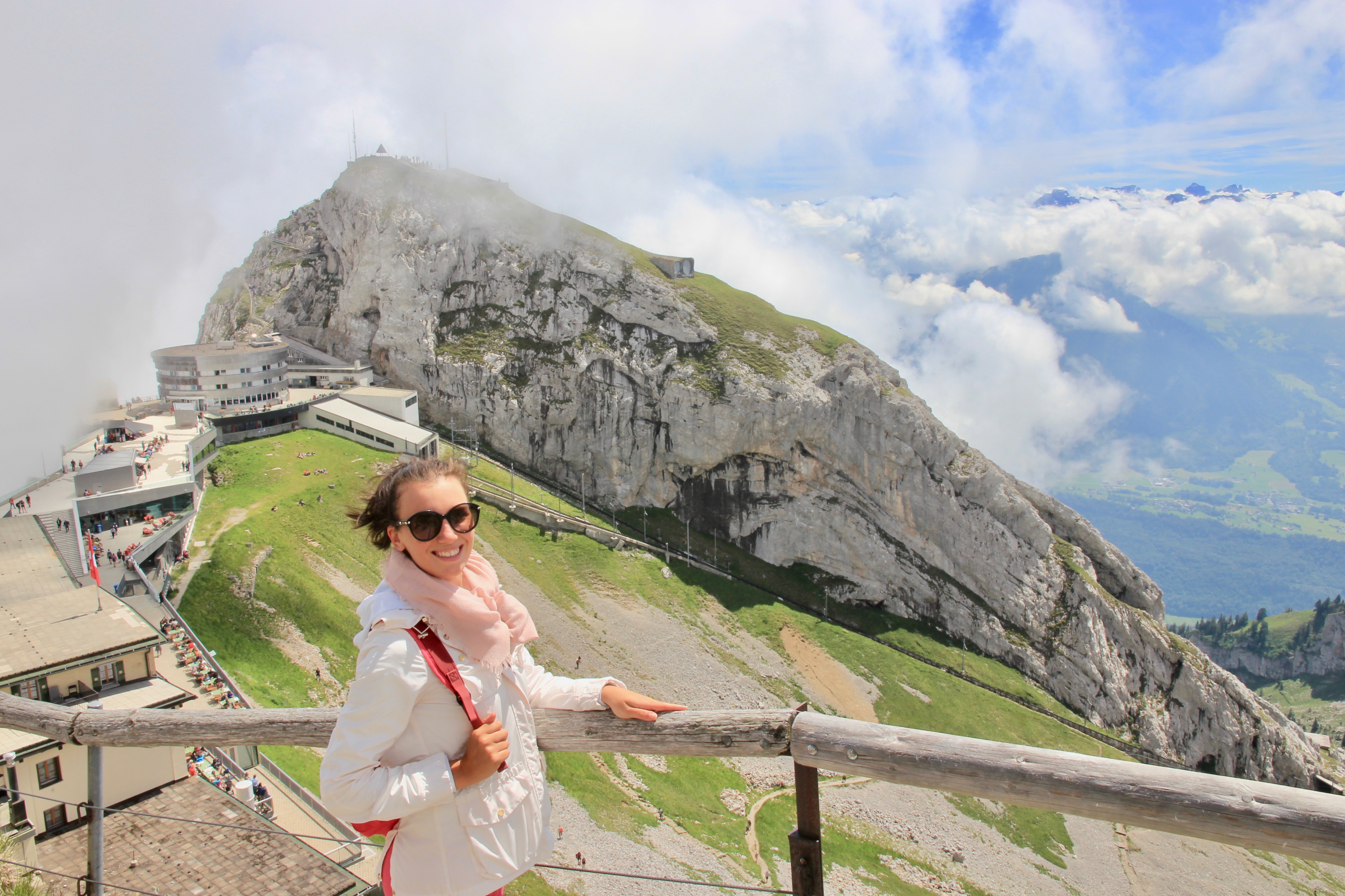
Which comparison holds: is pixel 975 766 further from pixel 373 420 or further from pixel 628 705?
pixel 373 420

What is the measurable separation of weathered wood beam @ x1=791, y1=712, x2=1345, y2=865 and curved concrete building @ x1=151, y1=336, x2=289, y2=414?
3800 inches

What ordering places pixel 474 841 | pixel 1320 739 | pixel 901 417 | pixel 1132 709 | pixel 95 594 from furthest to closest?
1. pixel 1320 739
2. pixel 901 417
3. pixel 1132 709
4. pixel 95 594
5. pixel 474 841

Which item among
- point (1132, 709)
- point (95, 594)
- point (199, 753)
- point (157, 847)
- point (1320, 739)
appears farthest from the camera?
point (1320, 739)

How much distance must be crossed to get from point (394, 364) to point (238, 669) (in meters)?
75.0

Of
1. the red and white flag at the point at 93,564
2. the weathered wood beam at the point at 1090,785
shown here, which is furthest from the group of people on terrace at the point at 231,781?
the weathered wood beam at the point at 1090,785

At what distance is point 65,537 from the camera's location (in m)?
49.9

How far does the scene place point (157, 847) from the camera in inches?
693

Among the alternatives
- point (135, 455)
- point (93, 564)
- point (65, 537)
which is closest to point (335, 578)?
point (93, 564)

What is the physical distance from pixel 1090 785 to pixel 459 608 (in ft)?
13.6

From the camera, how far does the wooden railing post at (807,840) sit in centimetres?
521

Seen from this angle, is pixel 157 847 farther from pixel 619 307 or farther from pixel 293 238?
pixel 293 238

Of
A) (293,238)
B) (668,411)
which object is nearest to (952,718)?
(668,411)

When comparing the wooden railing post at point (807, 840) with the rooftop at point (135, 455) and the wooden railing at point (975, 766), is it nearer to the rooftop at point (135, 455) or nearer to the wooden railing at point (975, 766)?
the wooden railing at point (975, 766)

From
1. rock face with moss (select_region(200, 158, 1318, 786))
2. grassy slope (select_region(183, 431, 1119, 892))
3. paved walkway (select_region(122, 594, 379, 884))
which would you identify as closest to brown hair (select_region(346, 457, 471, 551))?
paved walkway (select_region(122, 594, 379, 884))
